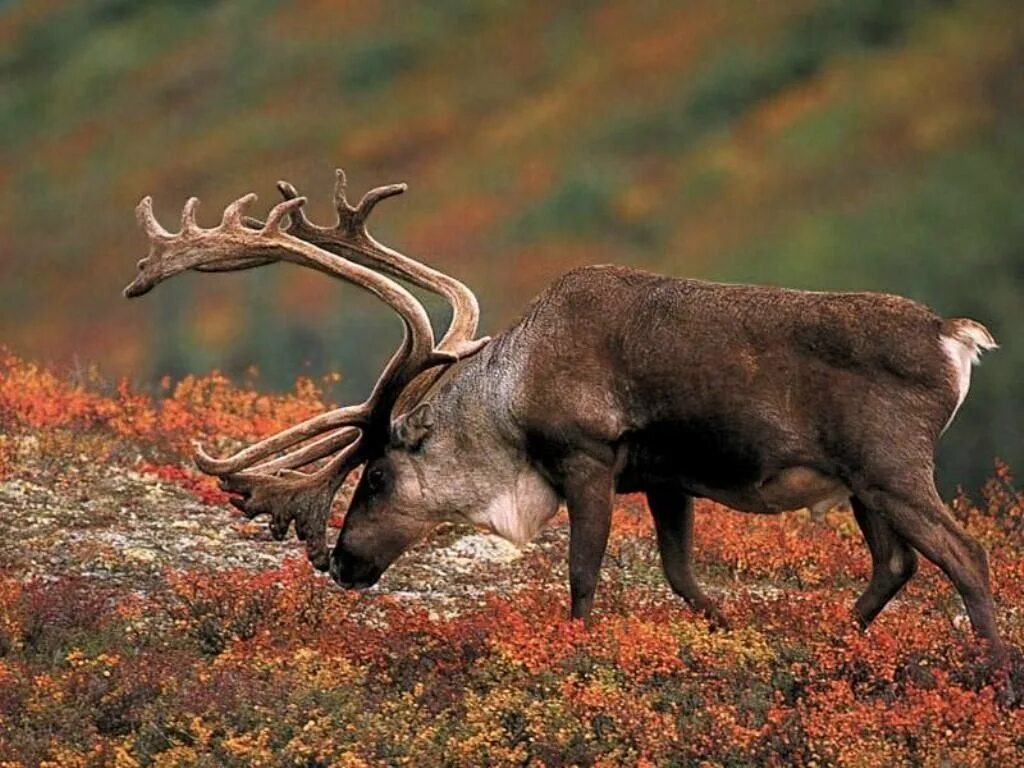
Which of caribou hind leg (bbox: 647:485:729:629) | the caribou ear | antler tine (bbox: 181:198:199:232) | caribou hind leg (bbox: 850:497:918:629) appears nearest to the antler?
antler tine (bbox: 181:198:199:232)

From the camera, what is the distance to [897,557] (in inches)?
428

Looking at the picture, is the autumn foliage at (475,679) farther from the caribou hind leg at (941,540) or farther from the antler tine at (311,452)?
the antler tine at (311,452)

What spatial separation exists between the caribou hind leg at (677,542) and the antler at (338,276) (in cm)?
136

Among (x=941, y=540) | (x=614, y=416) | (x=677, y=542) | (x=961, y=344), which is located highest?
(x=961, y=344)

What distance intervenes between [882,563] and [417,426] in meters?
2.66

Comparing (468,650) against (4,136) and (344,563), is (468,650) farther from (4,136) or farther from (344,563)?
(4,136)

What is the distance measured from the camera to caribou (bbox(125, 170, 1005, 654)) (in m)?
10.2

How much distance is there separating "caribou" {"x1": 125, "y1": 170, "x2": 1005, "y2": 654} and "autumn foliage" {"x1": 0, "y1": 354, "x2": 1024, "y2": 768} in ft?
1.47

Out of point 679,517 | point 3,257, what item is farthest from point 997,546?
point 3,257

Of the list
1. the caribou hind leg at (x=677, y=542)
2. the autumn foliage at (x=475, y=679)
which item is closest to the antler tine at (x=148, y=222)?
the autumn foliage at (x=475, y=679)

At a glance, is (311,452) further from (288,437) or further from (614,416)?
(614,416)

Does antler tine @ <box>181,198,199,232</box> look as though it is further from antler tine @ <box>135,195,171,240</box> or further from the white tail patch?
the white tail patch

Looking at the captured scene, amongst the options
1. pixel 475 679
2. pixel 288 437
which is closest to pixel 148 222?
pixel 288 437

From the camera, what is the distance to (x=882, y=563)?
10938mm
